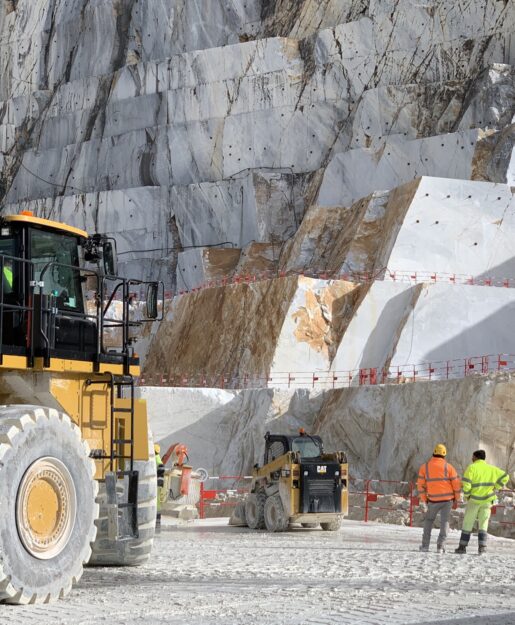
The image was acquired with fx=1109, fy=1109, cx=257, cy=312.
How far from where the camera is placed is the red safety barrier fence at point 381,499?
→ 24.0 metres

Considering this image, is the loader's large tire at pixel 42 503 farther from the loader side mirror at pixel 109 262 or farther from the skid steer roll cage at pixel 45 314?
A: the loader side mirror at pixel 109 262

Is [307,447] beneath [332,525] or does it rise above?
above

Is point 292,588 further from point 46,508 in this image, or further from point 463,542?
point 463,542

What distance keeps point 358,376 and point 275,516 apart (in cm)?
1739

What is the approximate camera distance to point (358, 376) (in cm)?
3775

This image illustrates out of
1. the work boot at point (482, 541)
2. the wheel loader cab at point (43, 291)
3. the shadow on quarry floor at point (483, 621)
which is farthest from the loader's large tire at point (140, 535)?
the work boot at point (482, 541)

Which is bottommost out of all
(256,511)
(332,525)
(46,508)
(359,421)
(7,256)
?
(332,525)

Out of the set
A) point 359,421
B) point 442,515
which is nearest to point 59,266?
point 442,515

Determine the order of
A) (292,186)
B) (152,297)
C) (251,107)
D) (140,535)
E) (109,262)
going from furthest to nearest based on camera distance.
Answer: (251,107) < (292,186) < (140,535) < (109,262) < (152,297)

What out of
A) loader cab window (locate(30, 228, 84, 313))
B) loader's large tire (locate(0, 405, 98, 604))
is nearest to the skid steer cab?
loader cab window (locate(30, 228, 84, 313))

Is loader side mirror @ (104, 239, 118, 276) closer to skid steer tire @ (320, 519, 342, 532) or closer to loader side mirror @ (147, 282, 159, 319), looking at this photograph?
loader side mirror @ (147, 282, 159, 319)

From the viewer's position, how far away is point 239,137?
213ft

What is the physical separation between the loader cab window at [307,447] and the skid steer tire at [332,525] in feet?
4.16

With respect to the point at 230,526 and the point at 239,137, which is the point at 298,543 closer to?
the point at 230,526
